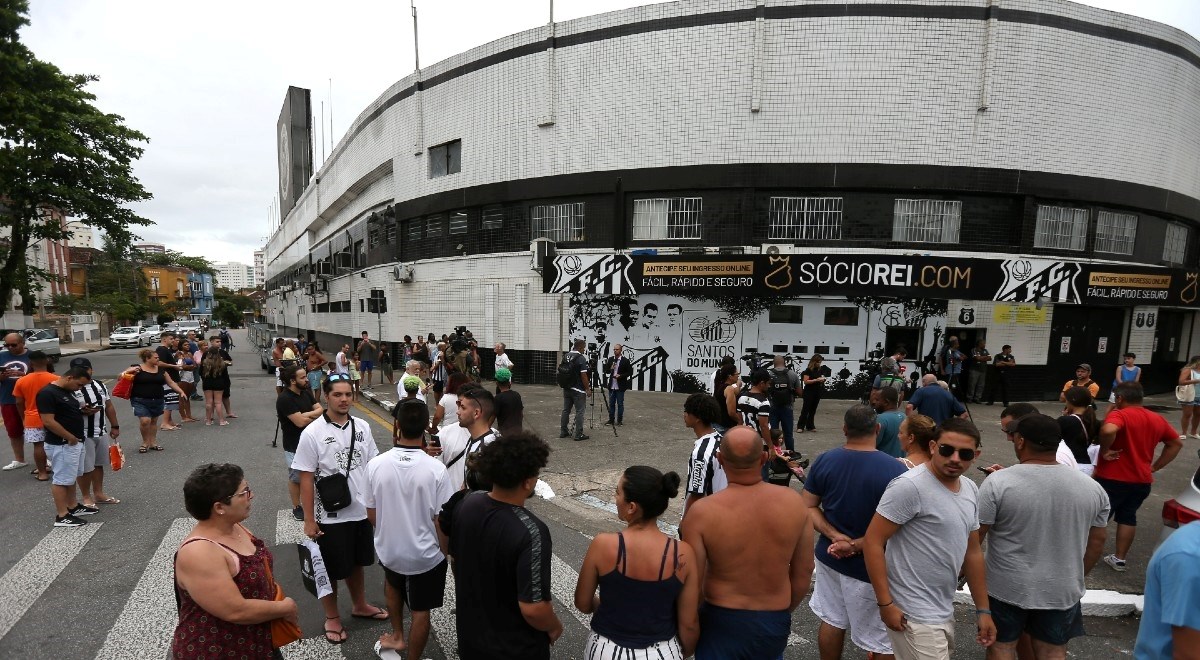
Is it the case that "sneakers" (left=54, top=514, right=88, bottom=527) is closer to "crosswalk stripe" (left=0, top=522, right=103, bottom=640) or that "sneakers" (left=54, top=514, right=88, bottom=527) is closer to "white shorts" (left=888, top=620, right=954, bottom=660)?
"crosswalk stripe" (left=0, top=522, right=103, bottom=640)

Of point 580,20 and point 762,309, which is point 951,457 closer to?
point 762,309

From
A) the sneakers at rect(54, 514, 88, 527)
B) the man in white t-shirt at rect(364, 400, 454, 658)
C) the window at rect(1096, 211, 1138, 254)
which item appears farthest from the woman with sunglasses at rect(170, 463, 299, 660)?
the window at rect(1096, 211, 1138, 254)

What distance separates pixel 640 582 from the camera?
7.07ft

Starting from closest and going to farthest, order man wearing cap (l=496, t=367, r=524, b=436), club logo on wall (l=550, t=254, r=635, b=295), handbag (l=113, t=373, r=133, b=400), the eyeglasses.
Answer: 1. the eyeglasses
2. man wearing cap (l=496, t=367, r=524, b=436)
3. handbag (l=113, t=373, r=133, b=400)
4. club logo on wall (l=550, t=254, r=635, b=295)

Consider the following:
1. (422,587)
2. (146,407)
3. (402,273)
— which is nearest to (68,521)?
(146,407)

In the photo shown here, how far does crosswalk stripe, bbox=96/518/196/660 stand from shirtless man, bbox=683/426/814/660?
3.71m

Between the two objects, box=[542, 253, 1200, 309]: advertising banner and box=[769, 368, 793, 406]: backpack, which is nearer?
box=[769, 368, 793, 406]: backpack

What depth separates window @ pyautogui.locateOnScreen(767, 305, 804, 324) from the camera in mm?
14352

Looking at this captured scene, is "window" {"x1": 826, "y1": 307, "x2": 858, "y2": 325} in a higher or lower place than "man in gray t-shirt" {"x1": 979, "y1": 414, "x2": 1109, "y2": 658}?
higher

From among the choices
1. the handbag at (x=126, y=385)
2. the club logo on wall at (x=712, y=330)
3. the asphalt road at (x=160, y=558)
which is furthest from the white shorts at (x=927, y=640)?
the club logo on wall at (x=712, y=330)

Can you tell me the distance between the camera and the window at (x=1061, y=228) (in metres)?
14.4

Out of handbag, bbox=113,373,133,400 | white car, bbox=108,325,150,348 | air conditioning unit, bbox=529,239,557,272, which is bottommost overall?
white car, bbox=108,325,150,348

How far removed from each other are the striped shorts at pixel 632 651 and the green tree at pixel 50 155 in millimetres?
31935

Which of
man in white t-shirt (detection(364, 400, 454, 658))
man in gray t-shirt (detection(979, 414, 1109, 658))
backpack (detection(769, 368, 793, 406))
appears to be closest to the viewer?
Result: man in gray t-shirt (detection(979, 414, 1109, 658))
